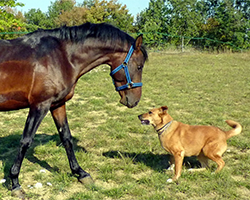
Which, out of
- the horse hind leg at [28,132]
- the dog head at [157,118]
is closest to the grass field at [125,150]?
the horse hind leg at [28,132]

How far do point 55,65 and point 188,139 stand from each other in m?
2.26

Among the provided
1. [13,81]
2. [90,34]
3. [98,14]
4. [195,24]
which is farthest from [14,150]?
[98,14]

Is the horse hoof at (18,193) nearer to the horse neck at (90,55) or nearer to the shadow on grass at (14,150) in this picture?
the shadow on grass at (14,150)

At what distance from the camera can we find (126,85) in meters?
3.94

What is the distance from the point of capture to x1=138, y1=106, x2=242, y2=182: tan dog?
13.8 feet

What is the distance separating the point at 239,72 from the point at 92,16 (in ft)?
96.6

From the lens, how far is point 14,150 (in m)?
5.34

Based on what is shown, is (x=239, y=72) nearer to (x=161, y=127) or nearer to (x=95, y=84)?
(x=95, y=84)

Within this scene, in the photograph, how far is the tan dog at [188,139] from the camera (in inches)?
165

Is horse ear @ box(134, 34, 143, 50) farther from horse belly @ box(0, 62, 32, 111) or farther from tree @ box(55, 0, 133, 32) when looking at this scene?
tree @ box(55, 0, 133, 32)

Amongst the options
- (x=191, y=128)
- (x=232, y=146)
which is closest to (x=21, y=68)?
(x=191, y=128)

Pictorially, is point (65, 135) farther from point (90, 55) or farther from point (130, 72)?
point (130, 72)

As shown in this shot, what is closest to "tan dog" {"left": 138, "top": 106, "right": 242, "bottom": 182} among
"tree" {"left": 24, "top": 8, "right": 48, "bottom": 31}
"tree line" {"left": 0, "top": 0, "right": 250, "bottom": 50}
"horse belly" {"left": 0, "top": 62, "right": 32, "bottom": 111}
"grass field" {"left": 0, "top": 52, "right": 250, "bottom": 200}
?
"grass field" {"left": 0, "top": 52, "right": 250, "bottom": 200}

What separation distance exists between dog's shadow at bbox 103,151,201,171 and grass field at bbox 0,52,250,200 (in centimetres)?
2
